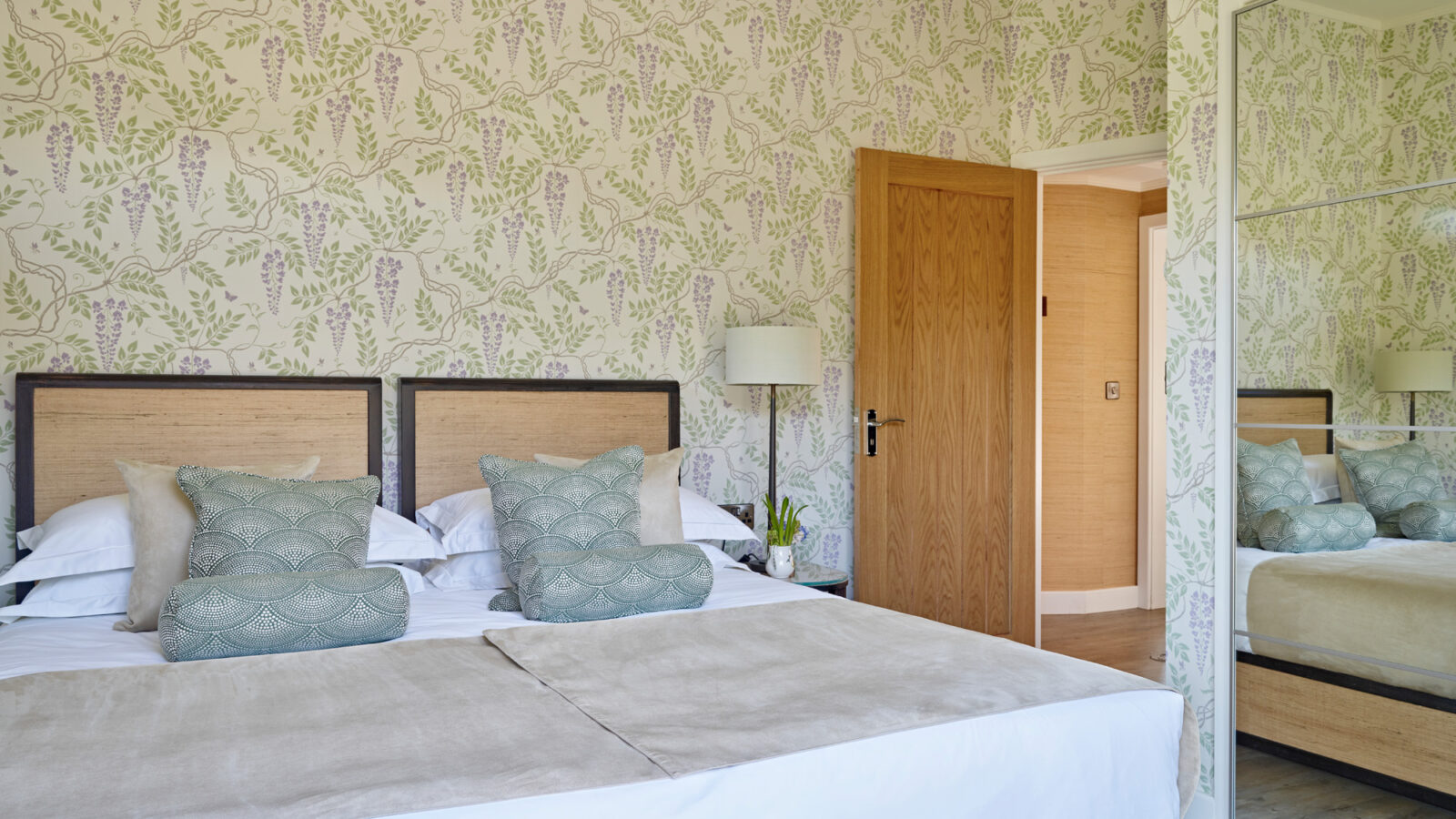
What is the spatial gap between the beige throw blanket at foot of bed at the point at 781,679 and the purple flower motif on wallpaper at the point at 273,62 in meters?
1.97

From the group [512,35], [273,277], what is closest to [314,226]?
[273,277]

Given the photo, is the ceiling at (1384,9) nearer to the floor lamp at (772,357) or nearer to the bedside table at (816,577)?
the floor lamp at (772,357)

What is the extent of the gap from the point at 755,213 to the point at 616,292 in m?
0.69

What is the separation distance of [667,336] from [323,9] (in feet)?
5.17

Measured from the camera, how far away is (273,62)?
3.21 metres

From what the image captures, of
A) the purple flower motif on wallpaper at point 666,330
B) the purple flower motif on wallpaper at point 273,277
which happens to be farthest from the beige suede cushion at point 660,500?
the purple flower motif on wallpaper at point 273,277

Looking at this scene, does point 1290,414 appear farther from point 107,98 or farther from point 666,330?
point 107,98

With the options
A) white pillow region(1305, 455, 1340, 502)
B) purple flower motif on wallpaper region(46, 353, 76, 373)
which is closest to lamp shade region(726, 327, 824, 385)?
white pillow region(1305, 455, 1340, 502)

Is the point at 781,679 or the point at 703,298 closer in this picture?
the point at 781,679

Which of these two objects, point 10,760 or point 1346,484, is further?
point 1346,484

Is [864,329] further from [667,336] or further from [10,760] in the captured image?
[10,760]

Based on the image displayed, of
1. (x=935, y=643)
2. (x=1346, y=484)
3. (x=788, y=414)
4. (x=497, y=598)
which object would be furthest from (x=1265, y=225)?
(x=497, y=598)

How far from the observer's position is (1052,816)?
1763mm

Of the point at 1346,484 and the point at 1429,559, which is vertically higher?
the point at 1346,484
